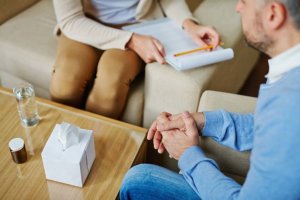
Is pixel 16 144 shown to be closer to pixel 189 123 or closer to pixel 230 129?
pixel 189 123

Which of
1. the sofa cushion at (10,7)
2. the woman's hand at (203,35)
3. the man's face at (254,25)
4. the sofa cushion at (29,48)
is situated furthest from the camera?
the sofa cushion at (10,7)

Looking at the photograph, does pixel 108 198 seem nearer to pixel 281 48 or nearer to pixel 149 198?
pixel 149 198

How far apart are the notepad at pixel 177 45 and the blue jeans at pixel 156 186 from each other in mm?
457

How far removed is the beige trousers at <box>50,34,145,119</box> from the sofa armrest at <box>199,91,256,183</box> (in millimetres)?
335

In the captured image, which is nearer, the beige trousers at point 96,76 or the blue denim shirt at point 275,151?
Answer: the blue denim shirt at point 275,151

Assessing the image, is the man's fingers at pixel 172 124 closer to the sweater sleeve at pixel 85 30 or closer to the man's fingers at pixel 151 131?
the man's fingers at pixel 151 131

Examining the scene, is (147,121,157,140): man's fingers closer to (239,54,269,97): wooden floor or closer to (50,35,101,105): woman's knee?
(50,35,101,105): woman's knee

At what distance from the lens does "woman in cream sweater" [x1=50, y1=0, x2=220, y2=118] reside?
1406 millimetres

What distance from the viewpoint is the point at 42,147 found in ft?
3.98

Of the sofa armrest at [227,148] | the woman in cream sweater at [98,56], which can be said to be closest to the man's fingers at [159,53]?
the woman in cream sweater at [98,56]

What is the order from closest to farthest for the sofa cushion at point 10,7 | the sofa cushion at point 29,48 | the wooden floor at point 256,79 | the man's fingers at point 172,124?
the man's fingers at point 172,124 → the sofa cushion at point 29,48 → the sofa cushion at point 10,7 → the wooden floor at point 256,79

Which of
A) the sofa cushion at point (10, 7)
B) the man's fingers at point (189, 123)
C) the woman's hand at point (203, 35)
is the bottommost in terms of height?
the sofa cushion at point (10, 7)

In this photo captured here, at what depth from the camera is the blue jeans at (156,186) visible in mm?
1003

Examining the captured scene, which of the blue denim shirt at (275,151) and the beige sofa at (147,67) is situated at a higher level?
the blue denim shirt at (275,151)
